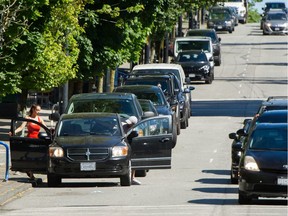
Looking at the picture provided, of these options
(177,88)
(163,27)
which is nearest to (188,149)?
(177,88)

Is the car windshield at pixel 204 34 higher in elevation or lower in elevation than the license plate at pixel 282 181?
lower

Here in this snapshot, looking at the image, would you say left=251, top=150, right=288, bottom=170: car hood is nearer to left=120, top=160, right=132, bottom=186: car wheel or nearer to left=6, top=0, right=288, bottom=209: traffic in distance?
left=6, top=0, right=288, bottom=209: traffic in distance

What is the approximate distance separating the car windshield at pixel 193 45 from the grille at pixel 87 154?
39223 mm

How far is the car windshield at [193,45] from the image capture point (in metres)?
63.2

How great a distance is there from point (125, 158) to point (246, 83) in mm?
39097

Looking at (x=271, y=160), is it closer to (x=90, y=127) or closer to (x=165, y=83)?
(x=90, y=127)

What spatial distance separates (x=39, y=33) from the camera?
30156 millimetres

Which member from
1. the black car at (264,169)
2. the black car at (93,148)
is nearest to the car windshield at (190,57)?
the black car at (93,148)

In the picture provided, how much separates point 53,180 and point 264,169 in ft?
19.3

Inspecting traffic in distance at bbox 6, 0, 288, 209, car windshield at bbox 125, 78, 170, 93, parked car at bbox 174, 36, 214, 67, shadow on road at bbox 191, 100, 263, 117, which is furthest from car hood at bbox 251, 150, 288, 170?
parked car at bbox 174, 36, 214, 67

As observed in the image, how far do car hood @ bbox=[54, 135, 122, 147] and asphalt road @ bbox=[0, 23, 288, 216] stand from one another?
94 cm

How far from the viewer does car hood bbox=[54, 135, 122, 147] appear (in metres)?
24.3

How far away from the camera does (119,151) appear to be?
957 inches

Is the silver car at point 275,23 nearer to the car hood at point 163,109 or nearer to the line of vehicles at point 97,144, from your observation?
the car hood at point 163,109
